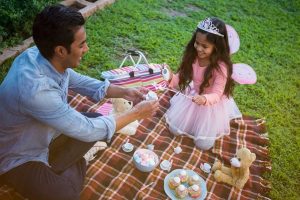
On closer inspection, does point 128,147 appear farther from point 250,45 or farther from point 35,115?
point 250,45

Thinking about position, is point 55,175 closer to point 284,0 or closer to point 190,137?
point 190,137

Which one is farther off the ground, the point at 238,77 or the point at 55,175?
the point at 238,77

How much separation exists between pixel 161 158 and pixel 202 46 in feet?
4.14

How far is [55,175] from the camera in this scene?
112 inches

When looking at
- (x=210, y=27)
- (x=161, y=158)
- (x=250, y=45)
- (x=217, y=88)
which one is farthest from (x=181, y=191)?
(x=250, y=45)

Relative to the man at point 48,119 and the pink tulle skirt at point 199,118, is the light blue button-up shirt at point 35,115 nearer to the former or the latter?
the man at point 48,119

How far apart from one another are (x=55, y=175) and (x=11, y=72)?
0.90m

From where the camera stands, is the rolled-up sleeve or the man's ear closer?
the man's ear

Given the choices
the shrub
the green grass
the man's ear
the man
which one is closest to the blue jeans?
the man

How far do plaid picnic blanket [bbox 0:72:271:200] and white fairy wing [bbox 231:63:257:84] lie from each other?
2.43 feet

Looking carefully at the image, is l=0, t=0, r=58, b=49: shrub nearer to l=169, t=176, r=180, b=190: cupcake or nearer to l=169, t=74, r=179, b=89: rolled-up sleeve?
l=169, t=74, r=179, b=89: rolled-up sleeve

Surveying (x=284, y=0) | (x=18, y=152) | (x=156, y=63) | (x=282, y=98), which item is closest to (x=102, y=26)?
(x=156, y=63)

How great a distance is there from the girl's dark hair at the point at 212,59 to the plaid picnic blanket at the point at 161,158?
63cm

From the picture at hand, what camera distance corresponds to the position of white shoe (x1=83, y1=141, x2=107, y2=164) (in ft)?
11.5
